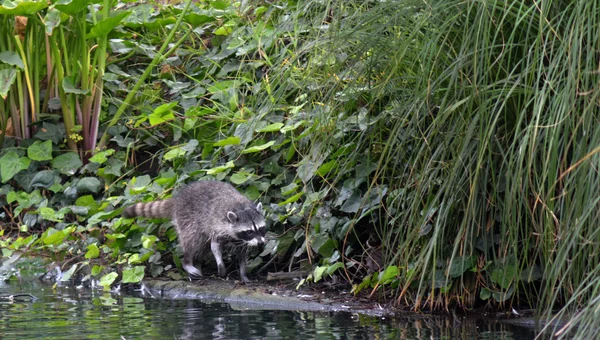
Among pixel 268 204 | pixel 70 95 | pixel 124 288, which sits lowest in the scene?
pixel 124 288

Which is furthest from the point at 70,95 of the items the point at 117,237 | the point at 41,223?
the point at 117,237

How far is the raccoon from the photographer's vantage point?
21.5 feet

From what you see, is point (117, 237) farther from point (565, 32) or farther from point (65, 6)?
point (565, 32)

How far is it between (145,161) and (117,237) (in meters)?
1.23

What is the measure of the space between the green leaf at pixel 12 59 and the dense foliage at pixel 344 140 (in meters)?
0.01

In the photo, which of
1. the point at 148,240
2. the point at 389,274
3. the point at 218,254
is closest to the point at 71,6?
the point at 148,240

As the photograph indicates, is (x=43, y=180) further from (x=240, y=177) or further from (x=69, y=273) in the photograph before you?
(x=240, y=177)

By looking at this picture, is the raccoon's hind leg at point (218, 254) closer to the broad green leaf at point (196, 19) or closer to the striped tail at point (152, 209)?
the striped tail at point (152, 209)

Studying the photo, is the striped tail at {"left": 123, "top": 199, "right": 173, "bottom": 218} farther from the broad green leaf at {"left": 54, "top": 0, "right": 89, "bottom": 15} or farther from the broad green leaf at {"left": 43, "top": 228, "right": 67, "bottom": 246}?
the broad green leaf at {"left": 54, "top": 0, "right": 89, "bottom": 15}

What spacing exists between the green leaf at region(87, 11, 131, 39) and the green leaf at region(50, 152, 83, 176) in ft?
3.37

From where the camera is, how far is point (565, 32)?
4.31 meters

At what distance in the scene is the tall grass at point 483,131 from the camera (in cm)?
428

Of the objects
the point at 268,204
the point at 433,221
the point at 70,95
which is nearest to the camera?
the point at 433,221

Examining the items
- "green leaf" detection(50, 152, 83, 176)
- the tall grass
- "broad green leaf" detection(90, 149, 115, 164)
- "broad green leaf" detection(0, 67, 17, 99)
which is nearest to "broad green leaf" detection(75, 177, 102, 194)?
"broad green leaf" detection(90, 149, 115, 164)
